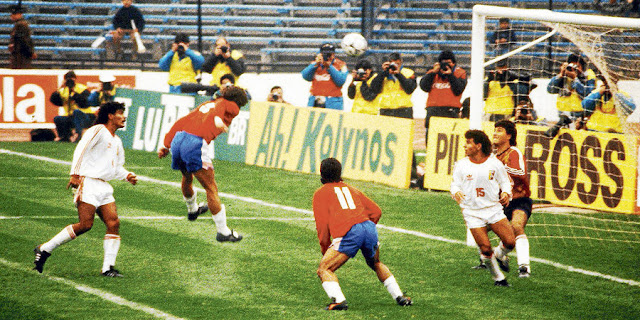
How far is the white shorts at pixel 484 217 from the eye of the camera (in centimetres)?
866

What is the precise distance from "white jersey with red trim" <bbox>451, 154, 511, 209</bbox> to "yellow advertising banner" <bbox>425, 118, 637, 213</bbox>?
3866 mm

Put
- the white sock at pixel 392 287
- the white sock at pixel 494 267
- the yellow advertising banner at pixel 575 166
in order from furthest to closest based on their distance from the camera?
the yellow advertising banner at pixel 575 166
the white sock at pixel 494 267
the white sock at pixel 392 287

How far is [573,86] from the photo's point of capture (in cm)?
1515

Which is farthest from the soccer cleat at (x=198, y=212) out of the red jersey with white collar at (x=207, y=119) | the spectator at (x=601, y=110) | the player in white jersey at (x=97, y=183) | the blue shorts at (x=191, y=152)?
the spectator at (x=601, y=110)

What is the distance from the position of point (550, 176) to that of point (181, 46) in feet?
28.2

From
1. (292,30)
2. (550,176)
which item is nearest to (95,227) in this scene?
(550,176)

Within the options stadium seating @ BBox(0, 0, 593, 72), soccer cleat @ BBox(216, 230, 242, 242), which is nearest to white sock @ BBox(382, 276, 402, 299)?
soccer cleat @ BBox(216, 230, 242, 242)

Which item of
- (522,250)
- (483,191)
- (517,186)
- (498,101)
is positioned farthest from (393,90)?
(483,191)

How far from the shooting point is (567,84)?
15266 millimetres

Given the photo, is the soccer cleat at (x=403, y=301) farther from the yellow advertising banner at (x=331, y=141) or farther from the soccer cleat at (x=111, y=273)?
the yellow advertising banner at (x=331, y=141)

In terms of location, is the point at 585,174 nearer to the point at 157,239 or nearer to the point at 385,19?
the point at 157,239

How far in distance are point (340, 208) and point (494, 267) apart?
6.08 ft

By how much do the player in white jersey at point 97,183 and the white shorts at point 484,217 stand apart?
3.20 meters

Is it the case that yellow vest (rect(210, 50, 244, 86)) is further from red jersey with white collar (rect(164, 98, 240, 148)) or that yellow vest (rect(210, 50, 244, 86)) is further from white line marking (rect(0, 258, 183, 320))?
white line marking (rect(0, 258, 183, 320))
